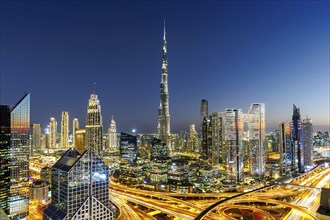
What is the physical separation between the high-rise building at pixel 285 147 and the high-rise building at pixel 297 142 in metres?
0.52

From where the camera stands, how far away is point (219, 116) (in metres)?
40.6

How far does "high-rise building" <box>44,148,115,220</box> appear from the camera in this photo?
11.5 m

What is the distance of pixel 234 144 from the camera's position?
30297 mm

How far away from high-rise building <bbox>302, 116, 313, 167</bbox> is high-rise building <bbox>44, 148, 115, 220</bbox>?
3248 centimetres

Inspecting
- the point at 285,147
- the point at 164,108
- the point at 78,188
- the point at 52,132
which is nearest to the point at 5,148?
the point at 78,188

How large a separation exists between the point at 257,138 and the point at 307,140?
10201 mm

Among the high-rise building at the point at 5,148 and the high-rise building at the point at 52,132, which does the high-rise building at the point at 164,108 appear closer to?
the high-rise building at the point at 52,132

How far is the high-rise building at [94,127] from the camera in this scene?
43.4m

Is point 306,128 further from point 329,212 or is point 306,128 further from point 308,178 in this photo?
point 329,212

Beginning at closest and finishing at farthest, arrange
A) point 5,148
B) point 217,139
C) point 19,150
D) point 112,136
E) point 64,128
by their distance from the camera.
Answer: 1. point 5,148
2. point 19,150
3. point 217,139
4. point 64,128
5. point 112,136

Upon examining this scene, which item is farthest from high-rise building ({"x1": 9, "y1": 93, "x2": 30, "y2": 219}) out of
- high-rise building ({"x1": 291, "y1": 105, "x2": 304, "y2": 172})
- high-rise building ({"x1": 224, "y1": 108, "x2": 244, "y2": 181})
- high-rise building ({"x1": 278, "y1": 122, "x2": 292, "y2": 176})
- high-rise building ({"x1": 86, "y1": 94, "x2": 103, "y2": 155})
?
high-rise building ({"x1": 291, "y1": 105, "x2": 304, "y2": 172})

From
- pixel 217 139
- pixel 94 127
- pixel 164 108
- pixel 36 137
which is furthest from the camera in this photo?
pixel 164 108

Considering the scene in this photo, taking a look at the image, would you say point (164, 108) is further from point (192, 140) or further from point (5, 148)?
point (5, 148)

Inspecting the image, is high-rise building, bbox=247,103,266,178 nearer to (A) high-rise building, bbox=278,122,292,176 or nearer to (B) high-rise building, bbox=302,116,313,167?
(A) high-rise building, bbox=278,122,292,176
